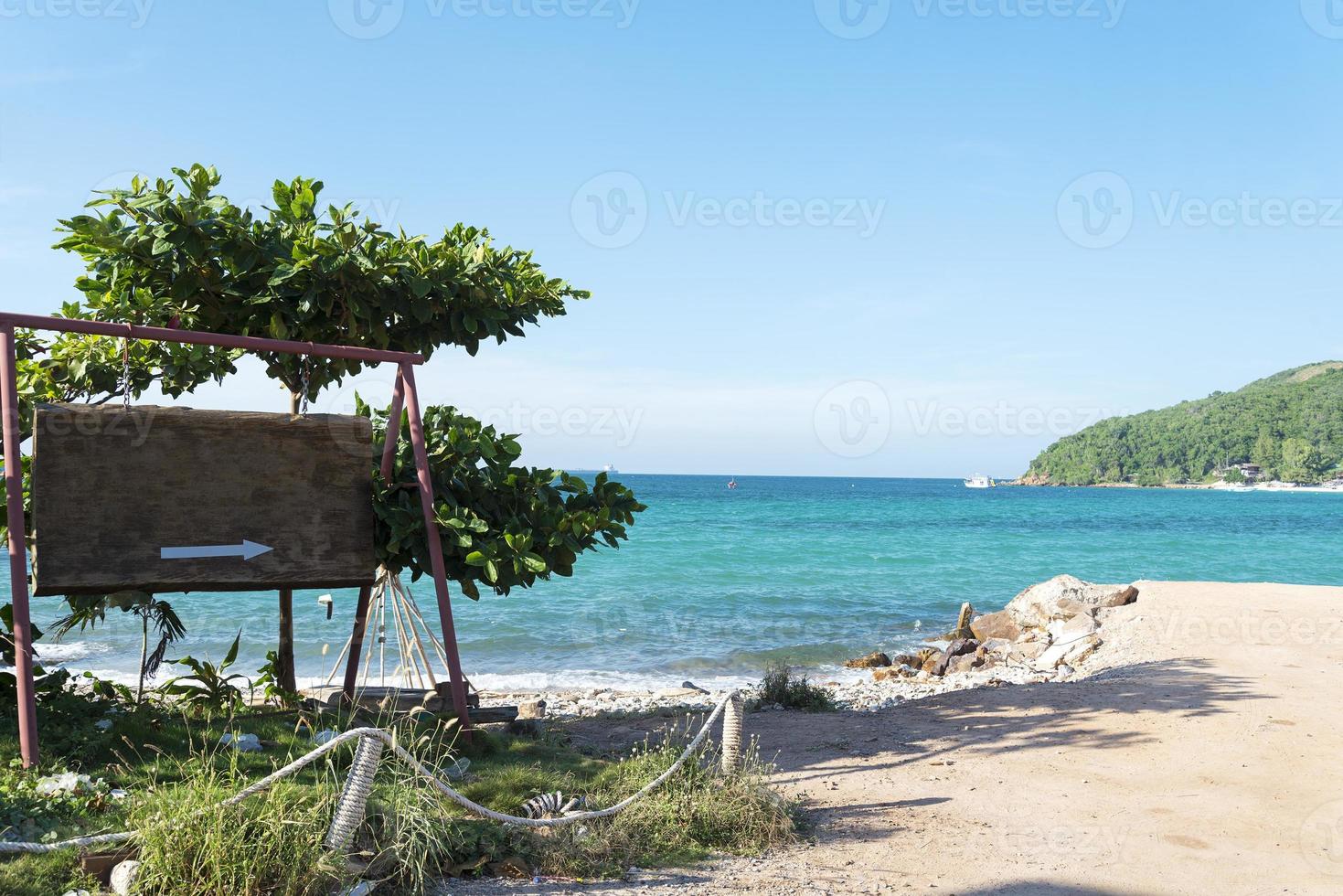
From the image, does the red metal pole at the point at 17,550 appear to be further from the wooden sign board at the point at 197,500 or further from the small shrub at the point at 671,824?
the small shrub at the point at 671,824

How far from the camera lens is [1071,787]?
24.9 ft

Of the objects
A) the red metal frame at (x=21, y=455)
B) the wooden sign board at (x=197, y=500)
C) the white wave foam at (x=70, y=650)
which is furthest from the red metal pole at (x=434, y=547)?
the white wave foam at (x=70, y=650)

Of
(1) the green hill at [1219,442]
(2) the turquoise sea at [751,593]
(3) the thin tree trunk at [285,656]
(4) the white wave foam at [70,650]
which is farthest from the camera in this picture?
(1) the green hill at [1219,442]

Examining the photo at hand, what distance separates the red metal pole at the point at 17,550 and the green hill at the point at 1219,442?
157m

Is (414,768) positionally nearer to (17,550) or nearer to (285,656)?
(17,550)

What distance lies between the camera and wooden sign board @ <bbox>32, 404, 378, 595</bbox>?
6320 millimetres

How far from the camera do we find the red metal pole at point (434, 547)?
287 inches

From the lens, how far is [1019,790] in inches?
296

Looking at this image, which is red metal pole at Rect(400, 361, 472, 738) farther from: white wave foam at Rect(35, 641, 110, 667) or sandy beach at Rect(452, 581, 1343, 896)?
white wave foam at Rect(35, 641, 110, 667)

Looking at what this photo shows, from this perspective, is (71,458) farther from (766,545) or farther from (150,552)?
(766,545)

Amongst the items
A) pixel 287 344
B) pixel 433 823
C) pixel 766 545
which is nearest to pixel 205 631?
pixel 287 344

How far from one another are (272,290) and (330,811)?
4.61 meters

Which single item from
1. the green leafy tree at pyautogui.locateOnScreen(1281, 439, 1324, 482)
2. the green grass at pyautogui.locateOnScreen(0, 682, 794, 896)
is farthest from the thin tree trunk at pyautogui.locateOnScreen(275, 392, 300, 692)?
the green leafy tree at pyautogui.locateOnScreen(1281, 439, 1324, 482)

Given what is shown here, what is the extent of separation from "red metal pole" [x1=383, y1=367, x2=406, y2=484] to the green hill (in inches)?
6064
